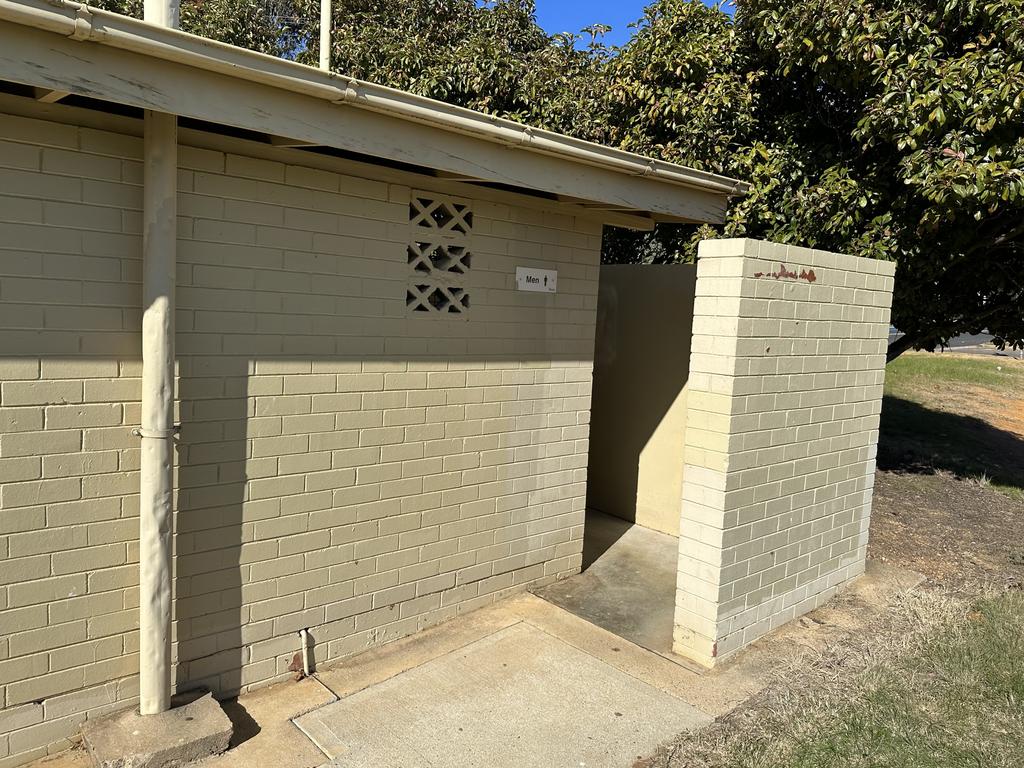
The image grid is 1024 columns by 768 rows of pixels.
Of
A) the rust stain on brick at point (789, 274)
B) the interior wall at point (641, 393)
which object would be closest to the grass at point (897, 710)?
the rust stain on brick at point (789, 274)

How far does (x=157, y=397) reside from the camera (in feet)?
10.6

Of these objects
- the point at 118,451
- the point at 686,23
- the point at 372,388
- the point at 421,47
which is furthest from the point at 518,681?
the point at 421,47

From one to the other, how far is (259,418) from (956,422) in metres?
13.3

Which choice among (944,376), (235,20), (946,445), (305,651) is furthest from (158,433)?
(944,376)

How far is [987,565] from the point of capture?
6.04 m

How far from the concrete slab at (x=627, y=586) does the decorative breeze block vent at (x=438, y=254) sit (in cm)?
219

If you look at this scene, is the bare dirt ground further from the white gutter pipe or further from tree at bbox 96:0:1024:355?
the white gutter pipe

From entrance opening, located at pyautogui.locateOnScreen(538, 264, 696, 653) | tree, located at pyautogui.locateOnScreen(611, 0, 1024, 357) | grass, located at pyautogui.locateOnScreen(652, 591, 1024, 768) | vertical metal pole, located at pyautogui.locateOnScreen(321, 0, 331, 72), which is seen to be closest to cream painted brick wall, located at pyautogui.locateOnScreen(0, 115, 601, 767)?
vertical metal pole, located at pyautogui.locateOnScreen(321, 0, 331, 72)

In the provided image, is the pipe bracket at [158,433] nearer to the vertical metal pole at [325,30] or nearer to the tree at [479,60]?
the vertical metal pole at [325,30]

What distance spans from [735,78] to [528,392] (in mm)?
4128

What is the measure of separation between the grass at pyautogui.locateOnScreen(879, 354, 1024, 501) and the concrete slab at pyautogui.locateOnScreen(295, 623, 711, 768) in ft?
22.6

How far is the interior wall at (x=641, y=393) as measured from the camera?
21.4ft

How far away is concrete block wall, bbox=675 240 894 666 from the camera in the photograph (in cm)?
418

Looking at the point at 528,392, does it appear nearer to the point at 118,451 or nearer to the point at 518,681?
the point at 518,681
